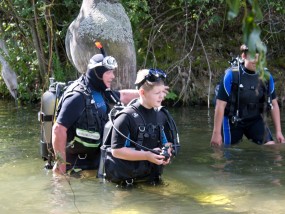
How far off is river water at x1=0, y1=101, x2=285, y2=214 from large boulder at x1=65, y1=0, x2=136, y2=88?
2.33 meters

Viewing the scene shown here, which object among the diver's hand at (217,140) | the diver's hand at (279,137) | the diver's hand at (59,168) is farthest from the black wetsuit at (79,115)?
the diver's hand at (279,137)

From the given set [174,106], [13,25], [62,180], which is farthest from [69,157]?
[13,25]

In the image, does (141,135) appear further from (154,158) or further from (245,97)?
(245,97)

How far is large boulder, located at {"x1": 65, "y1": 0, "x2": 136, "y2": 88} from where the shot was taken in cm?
980

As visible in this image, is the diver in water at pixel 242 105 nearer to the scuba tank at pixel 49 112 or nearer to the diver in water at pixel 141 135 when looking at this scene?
the diver in water at pixel 141 135

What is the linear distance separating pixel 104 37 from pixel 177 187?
480 centimetres

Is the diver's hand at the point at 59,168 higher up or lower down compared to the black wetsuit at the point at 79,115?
lower down

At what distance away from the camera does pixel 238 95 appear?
701 cm

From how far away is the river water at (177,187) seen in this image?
494 cm

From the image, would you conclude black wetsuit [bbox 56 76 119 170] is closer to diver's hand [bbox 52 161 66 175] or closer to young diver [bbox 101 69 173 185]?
diver's hand [bbox 52 161 66 175]

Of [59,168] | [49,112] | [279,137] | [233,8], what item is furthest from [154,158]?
[233,8]

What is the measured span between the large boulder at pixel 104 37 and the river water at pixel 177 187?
7.65 feet

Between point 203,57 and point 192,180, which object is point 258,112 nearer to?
point 192,180

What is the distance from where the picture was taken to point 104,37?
387 inches
